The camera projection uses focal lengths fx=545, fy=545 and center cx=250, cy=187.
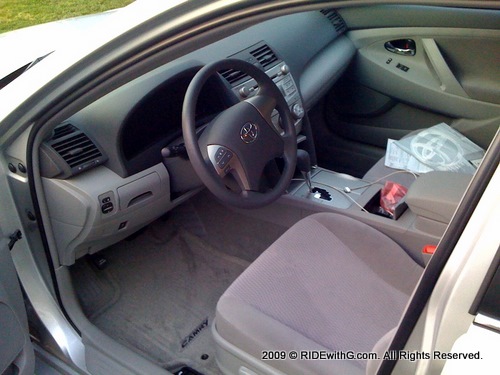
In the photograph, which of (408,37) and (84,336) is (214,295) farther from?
(408,37)

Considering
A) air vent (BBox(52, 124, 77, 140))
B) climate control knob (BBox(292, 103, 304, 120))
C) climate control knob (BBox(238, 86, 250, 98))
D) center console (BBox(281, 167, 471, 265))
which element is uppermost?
air vent (BBox(52, 124, 77, 140))

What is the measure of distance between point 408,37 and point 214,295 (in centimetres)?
153

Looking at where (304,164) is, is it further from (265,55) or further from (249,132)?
(265,55)

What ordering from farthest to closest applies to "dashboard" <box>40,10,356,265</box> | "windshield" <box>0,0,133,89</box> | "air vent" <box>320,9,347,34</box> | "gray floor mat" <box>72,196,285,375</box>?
"air vent" <box>320,9,347,34</box> < "gray floor mat" <box>72,196,285,375</box> < "windshield" <box>0,0,133,89</box> < "dashboard" <box>40,10,356,265</box>

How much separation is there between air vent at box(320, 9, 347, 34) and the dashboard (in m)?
0.56

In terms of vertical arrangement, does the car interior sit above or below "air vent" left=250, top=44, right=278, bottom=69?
below

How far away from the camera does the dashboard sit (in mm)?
1673

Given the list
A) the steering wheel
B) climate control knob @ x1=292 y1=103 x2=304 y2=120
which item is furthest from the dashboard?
the steering wheel

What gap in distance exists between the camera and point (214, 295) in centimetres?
227

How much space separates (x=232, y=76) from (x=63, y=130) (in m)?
0.69

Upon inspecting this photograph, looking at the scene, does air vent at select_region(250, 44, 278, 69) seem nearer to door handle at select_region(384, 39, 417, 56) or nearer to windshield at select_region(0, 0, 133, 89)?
windshield at select_region(0, 0, 133, 89)

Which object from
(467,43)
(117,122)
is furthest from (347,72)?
(117,122)

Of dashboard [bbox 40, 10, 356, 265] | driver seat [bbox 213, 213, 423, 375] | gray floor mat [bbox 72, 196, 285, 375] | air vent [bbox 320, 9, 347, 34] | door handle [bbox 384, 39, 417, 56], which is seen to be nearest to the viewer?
driver seat [bbox 213, 213, 423, 375]

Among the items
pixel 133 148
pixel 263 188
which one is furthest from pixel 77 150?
pixel 263 188
